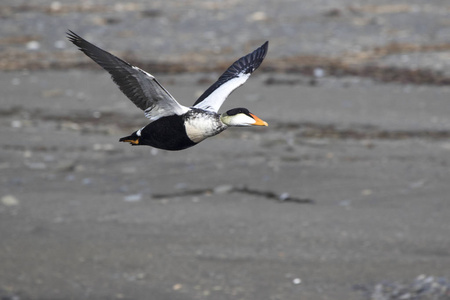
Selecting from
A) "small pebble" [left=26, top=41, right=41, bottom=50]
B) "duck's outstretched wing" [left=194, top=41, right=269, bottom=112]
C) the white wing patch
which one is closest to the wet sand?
"small pebble" [left=26, top=41, right=41, bottom=50]

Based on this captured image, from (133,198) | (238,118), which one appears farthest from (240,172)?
(238,118)

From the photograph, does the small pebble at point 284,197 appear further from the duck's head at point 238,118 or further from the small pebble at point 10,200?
the duck's head at point 238,118

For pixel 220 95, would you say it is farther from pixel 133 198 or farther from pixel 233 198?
pixel 133 198

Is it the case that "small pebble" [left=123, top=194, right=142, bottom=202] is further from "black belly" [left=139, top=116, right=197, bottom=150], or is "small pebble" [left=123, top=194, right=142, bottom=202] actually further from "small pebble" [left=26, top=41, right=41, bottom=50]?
"small pebble" [left=26, top=41, right=41, bottom=50]

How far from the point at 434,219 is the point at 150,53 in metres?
10.2

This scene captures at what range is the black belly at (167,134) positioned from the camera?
5.54m

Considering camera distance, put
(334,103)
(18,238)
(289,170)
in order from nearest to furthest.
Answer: (18,238) < (289,170) < (334,103)

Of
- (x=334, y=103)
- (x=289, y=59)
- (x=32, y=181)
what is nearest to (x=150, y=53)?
(x=289, y=59)

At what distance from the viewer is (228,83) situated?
6.84m

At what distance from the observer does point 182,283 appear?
34.9ft

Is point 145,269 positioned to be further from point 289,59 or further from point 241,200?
point 289,59

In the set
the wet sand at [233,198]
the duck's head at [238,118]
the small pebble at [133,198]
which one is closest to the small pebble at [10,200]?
the wet sand at [233,198]

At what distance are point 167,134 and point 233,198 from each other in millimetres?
7398

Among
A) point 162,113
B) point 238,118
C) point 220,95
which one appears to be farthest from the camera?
point 220,95
